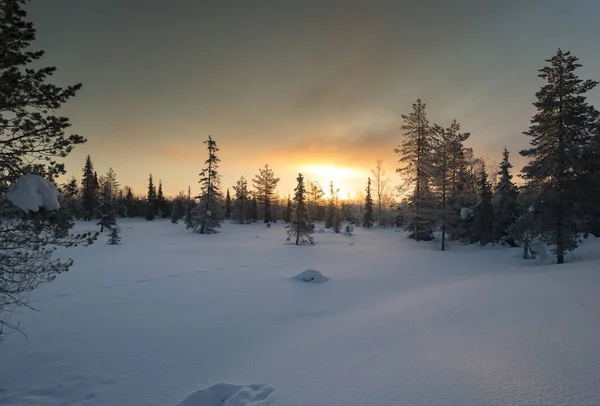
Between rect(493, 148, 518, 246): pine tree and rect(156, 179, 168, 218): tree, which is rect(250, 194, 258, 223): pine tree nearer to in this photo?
rect(156, 179, 168, 218): tree

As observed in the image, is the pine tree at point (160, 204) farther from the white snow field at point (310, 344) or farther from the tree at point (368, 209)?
the white snow field at point (310, 344)

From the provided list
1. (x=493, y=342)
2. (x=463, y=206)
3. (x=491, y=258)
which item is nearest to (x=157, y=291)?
(x=493, y=342)

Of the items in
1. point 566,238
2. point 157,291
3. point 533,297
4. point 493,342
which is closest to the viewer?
point 493,342

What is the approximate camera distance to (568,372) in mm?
4156

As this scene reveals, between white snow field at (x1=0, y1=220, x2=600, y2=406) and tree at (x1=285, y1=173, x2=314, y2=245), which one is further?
tree at (x1=285, y1=173, x2=314, y2=245)

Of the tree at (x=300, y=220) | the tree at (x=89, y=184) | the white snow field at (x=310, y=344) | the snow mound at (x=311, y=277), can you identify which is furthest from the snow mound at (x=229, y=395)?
the tree at (x=89, y=184)

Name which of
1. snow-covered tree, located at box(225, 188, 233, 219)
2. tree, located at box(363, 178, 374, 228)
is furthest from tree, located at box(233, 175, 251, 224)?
tree, located at box(363, 178, 374, 228)

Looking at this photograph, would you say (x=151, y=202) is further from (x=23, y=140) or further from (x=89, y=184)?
(x=23, y=140)

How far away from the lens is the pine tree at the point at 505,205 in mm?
25203

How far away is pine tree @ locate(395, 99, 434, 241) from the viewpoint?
28853 mm

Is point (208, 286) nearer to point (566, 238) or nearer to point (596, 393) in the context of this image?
point (596, 393)

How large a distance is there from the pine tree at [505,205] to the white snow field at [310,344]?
1583 centimetres

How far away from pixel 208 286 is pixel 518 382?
442 inches

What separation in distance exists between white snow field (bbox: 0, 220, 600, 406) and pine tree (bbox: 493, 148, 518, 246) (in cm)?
1583
